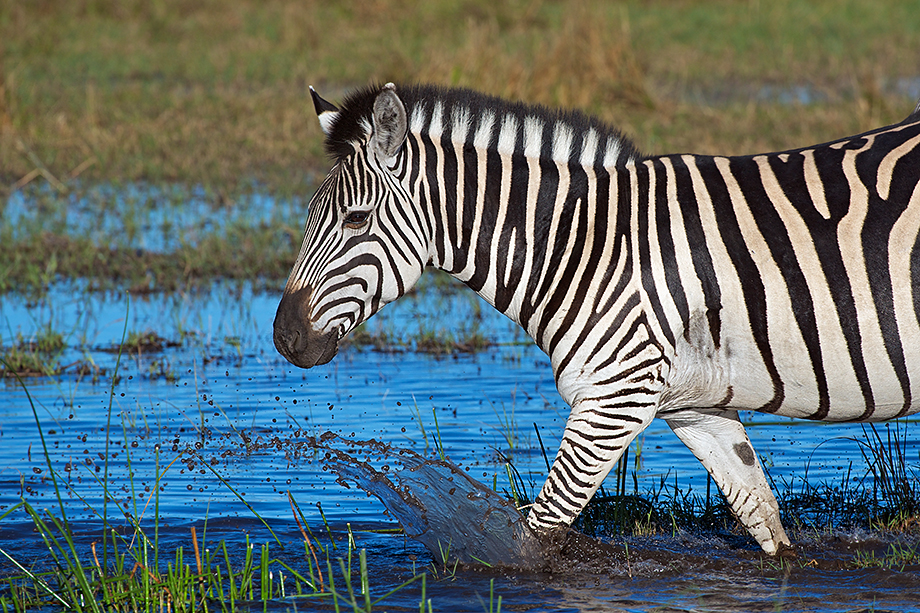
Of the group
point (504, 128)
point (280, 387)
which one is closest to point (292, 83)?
point (280, 387)

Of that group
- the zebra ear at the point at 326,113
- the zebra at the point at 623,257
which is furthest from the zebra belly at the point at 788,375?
the zebra ear at the point at 326,113

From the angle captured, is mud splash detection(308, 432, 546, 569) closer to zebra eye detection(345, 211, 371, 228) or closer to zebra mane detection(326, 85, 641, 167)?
zebra eye detection(345, 211, 371, 228)

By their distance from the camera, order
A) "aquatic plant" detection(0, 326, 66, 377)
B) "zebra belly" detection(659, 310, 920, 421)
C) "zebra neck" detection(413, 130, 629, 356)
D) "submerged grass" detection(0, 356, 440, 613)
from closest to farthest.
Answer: "submerged grass" detection(0, 356, 440, 613) → "zebra belly" detection(659, 310, 920, 421) → "zebra neck" detection(413, 130, 629, 356) → "aquatic plant" detection(0, 326, 66, 377)

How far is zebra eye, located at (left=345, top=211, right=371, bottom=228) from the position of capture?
4285mm

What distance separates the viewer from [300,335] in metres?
4.27

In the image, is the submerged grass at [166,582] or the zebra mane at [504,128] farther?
the zebra mane at [504,128]

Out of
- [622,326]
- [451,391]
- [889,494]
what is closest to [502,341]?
[451,391]

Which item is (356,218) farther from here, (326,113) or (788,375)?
(788,375)

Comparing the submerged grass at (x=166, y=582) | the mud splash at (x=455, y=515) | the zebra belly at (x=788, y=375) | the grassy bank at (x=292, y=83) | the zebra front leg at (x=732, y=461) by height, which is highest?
the grassy bank at (x=292, y=83)

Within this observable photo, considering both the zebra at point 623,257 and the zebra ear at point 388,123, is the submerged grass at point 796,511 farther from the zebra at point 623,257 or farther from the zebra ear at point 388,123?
the zebra ear at point 388,123

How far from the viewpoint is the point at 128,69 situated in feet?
64.3

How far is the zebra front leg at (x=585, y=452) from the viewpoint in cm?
410

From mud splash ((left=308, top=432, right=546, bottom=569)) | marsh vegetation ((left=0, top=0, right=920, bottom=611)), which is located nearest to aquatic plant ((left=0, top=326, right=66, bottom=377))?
marsh vegetation ((left=0, top=0, right=920, bottom=611))

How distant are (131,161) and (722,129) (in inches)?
258
